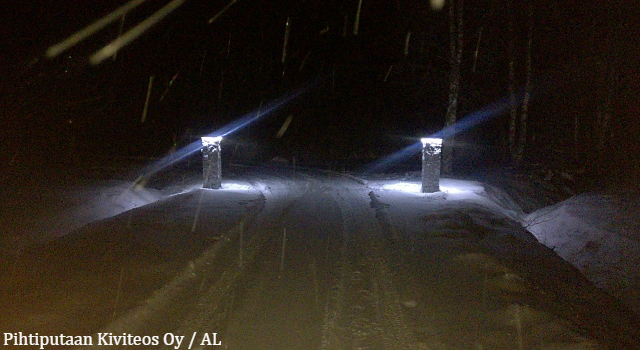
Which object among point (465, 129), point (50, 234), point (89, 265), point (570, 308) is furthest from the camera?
point (465, 129)

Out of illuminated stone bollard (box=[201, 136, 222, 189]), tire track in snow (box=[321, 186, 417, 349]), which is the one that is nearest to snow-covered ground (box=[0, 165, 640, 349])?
tire track in snow (box=[321, 186, 417, 349])

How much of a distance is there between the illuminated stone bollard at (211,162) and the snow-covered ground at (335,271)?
2.18 metres

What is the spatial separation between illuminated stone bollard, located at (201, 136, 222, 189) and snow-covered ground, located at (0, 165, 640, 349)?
7.15 feet

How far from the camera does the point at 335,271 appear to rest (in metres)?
8.47

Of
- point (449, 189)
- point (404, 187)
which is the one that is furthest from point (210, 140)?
point (449, 189)

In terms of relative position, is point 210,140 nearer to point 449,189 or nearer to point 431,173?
point 431,173

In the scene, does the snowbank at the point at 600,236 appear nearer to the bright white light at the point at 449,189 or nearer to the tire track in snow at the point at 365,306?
the bright white light at the point at 449,189

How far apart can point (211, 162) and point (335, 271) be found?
12358mm

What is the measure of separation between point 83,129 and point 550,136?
37033 millimetres

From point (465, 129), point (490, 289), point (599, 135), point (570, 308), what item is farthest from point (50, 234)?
point (599, 135)

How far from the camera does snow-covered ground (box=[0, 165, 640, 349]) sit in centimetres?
607

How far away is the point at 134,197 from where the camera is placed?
20906 millimetres

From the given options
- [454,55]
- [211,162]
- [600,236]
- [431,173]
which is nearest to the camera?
[600,236]

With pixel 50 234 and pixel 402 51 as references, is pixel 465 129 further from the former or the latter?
pixel 50 234
